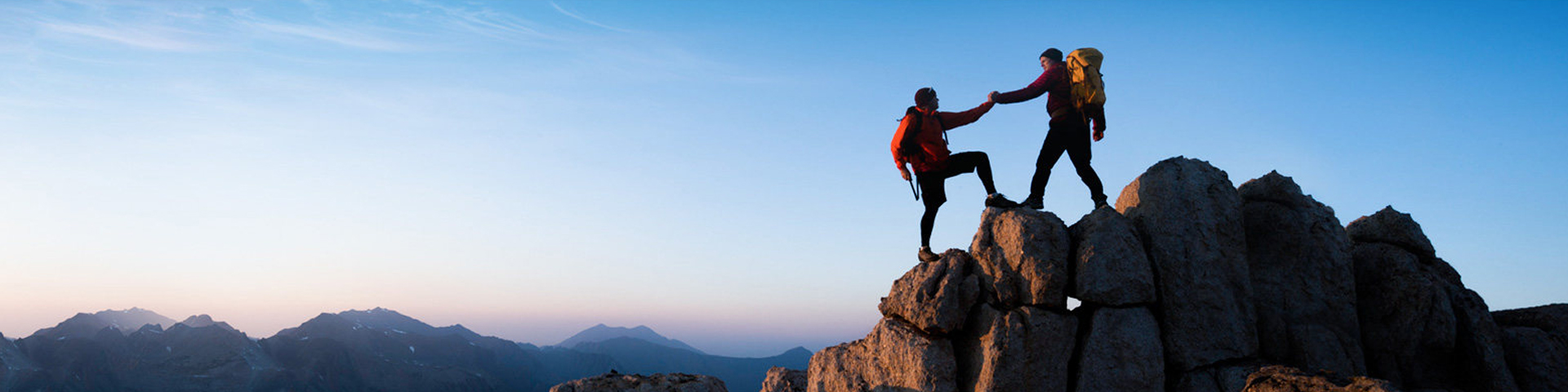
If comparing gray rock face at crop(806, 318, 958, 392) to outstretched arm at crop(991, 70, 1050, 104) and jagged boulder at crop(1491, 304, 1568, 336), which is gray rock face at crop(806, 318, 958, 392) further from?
jagged boulder at crop(1491, 304, 1568, 336)

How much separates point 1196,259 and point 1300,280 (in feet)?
11.3

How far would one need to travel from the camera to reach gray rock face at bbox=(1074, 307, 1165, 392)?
1784 cm

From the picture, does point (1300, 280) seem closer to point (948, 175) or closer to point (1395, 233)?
point (1395, 233)

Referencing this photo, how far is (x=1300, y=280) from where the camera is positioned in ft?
66.6

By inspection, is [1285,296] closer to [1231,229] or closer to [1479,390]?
[1231,229]

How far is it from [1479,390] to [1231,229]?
7520mm

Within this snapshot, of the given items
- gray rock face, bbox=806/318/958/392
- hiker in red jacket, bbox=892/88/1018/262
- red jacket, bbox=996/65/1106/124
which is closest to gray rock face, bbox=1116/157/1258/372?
red jacket, bbox=996/65/1106/124

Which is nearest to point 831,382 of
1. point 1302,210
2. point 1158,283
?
point 1158,283

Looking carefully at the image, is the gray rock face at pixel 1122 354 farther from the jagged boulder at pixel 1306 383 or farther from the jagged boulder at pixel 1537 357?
the jagged boulder at pixel 1537 357

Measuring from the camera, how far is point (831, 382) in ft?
71.8

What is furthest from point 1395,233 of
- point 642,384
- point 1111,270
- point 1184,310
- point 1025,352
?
point 642,384

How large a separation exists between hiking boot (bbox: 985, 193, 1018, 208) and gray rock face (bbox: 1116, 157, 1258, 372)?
10.1ft

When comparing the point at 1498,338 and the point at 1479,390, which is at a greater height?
the point at 1498,338

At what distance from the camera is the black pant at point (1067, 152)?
21.0 metres
